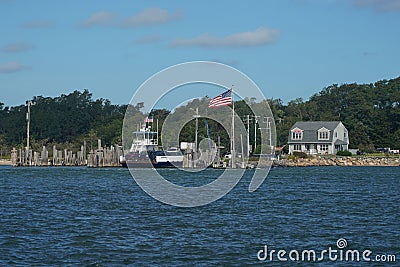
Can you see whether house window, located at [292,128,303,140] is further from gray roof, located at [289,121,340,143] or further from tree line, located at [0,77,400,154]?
tree line, located at [0,77,400,154]

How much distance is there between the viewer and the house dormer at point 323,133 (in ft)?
337

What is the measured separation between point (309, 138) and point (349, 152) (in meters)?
8.47

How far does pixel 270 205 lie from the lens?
33.8 m

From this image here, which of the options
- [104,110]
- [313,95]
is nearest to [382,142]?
[313,95]

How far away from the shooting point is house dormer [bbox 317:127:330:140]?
10281 centimetres

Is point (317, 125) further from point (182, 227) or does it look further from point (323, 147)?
point (182, 227)

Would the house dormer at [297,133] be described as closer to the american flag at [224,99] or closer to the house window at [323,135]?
the house window at [323,135]

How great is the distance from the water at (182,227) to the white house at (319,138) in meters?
63.0

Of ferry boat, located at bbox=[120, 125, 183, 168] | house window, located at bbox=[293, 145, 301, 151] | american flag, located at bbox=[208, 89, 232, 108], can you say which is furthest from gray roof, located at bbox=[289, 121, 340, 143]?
american flag, located at bbox=[208, 89, 232, 108]

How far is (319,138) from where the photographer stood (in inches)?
4075

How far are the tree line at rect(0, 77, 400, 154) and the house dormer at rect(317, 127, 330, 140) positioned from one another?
6.08 meters

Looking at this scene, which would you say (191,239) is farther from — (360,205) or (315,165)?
(315,165)

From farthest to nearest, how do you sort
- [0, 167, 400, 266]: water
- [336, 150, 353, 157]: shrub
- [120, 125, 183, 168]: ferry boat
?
[336, 150, 353, 157]: shrub, [120, 125, 183, 168]: ferry boat, [0, 167, 400, 266]: water

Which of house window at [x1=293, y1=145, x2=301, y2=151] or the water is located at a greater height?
house window at [x1=293, y1=145, x2=301, y2=151]
